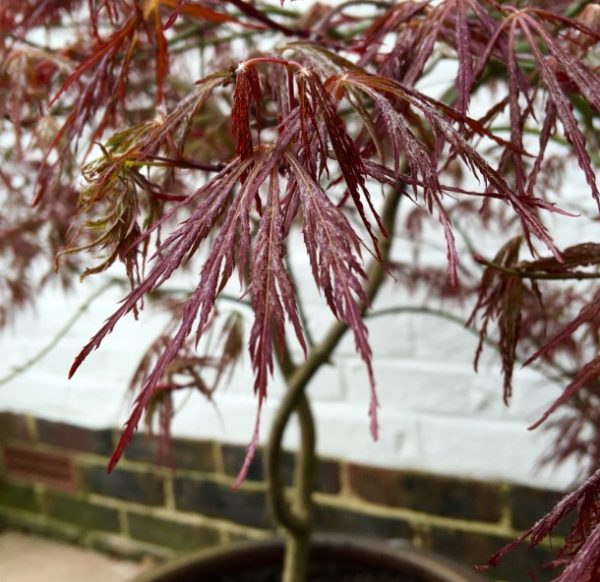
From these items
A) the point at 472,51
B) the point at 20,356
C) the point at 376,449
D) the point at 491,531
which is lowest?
the point at 491,531

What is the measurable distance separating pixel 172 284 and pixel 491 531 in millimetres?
707

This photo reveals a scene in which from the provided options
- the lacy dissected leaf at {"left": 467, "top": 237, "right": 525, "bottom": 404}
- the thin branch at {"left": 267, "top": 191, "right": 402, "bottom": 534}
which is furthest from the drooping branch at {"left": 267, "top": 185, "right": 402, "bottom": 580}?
the lacy dissected leaf at {"left": 467, "top": 237, "right": 525, "bottom": 404}

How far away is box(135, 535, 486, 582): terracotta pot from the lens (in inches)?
35.5

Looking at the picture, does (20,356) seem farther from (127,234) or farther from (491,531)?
(127,234)

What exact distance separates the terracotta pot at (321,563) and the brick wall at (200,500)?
0.23 metres

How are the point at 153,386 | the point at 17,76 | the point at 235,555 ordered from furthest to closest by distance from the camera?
the point at 235,555
the point at 17,76
the point at 153,386

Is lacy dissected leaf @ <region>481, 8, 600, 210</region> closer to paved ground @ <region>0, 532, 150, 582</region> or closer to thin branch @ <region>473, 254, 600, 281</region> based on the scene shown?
thin branch @ <region>473, 254, 600, 281</region>

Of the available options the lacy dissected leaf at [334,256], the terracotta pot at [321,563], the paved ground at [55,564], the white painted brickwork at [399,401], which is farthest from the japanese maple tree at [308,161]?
the paved ground at [55,564]

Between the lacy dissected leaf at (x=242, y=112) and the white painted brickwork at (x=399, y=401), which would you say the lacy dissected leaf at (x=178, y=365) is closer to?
the lacy dissected leaf at (x=242, y=112)

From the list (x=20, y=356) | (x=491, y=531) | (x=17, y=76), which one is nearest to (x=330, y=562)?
(x=491, y=531)

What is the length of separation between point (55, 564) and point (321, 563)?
81 centimetres

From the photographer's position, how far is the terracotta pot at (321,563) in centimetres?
90

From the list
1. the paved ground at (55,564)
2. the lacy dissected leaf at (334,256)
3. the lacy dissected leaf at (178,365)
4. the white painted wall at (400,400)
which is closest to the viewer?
the lacy dissected leaf at (334,256)

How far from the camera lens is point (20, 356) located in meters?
1.66
